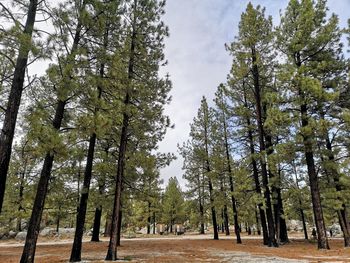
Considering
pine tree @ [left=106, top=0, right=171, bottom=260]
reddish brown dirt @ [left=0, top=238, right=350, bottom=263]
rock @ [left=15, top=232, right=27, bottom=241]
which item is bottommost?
reddish brown dirt @ [left=0, top=238, right=350, bottom=263]

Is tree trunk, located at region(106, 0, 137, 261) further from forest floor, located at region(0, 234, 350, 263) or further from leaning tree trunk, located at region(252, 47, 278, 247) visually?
leaning tree trunk, located at region(252, 47, 278, 247)

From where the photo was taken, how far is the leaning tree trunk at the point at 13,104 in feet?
21.6

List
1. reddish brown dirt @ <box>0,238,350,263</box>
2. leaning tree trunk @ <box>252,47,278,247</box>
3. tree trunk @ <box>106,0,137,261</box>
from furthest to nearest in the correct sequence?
leaning tree trunk @ <box>252,47,278,247</box> → tree trunk @ <box>106,0,137,261</box> → reddish brown dirt @ <box>0,238,350,263</box>

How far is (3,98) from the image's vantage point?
1120 centimetres

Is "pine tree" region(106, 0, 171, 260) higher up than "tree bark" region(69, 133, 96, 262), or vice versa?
"pine tree" region(106, 0, 171, 260)

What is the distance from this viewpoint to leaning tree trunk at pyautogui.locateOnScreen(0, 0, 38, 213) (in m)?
6.59

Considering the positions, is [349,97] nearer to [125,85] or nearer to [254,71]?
[254,71]

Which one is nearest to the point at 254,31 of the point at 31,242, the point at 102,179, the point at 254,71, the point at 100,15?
the point at 254,71

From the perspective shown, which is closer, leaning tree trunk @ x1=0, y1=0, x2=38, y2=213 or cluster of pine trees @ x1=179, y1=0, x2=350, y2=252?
leaning tree trunk @ x1=0, y1=0, x2=38, y2=213

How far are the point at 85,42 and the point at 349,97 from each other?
13045 millimetres

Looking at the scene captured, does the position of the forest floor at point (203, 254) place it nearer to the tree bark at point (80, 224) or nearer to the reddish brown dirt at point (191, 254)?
A: the reddish brown dirt at point (191, 254)

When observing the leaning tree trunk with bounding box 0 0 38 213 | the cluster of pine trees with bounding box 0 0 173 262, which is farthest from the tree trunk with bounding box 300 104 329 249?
the leaning tree trunk with bounding box 0 0 38 213

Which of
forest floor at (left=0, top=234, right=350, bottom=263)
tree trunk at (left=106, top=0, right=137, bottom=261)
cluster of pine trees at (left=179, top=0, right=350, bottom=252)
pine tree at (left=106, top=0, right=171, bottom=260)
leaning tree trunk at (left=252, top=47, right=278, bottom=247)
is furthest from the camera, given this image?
leaning tree trunk at (left=252, top=47, right=278, bottom=247)

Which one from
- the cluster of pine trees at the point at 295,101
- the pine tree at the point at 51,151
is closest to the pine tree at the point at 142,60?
the pine tree at the point at 51,151
